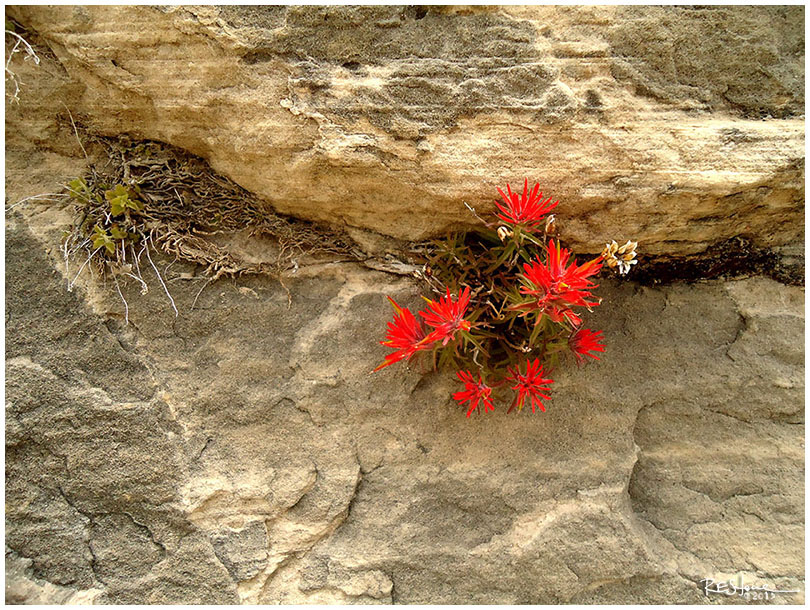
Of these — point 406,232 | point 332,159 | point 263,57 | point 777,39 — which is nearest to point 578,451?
point 406,232

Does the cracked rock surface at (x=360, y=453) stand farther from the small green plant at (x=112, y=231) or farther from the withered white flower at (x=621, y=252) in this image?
the withered white flower at (x=621, y=252)

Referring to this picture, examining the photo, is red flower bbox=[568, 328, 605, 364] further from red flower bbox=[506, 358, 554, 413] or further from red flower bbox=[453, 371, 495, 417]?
red flower bbox=[453, 371, 495, 417]

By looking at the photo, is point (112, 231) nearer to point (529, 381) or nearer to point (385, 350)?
point (385, 350)

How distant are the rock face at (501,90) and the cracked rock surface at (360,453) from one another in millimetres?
511

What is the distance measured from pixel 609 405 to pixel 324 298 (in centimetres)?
124

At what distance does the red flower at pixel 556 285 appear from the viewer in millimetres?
1887

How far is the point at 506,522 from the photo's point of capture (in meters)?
2.29

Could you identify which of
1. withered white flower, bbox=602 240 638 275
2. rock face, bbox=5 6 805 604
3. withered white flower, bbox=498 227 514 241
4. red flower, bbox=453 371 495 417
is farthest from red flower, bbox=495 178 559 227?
red flower, bbox=453 371 495 417

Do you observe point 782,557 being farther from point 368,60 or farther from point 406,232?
point 368,60

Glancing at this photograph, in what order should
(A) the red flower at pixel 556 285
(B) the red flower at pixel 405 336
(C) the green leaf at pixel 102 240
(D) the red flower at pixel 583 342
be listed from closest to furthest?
(A) the red flower at pixel 556 285
(B) the red flower at pixel 405 336
(D) the red flower at pixel 583 342
(C) the green leaf at pixel 102 240

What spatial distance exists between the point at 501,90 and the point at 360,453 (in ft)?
4.83

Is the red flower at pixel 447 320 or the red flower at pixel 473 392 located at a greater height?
the red flower at pixel 447 320

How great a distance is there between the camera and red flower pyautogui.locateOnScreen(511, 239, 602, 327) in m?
1.89

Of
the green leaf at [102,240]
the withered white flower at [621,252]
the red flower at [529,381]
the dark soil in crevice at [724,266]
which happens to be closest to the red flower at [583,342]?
the red flower at [529,381]
